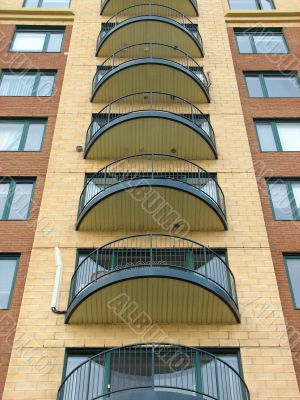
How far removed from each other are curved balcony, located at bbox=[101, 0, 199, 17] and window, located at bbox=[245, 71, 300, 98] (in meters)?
4.81

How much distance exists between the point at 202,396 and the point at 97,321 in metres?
3.60

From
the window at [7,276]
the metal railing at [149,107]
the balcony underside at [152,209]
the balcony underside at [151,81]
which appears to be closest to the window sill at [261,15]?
the balcony underside at [151,81]

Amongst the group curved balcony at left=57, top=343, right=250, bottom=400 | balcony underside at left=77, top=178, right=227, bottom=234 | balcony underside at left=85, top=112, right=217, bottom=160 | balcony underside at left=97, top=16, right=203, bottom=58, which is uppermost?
balcony underside at left=97, top=16, right=203, bottom=58

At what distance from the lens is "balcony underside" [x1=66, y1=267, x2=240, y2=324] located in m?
14.6

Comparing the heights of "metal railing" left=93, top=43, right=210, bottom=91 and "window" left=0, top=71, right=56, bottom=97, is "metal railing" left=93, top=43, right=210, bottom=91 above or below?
above

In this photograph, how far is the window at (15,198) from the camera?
18.2 meters

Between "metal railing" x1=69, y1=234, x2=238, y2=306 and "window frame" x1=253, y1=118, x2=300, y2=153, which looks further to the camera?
Answer: "window frame" x1=253, y1=118, x2=300, y2=153

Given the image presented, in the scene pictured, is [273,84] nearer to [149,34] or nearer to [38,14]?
[149,34]

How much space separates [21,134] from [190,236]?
7.53m

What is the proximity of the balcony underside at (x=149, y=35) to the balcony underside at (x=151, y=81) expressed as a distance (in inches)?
102

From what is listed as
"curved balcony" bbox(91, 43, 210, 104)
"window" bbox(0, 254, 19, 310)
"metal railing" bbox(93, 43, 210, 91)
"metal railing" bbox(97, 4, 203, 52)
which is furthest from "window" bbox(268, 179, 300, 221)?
A: "metal railing" bbox(97, 4, 203, 52)

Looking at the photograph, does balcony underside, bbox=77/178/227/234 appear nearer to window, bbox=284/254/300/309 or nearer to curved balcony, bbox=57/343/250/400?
window, bbox=284/254/300/309

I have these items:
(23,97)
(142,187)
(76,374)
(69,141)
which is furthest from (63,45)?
(76,374)

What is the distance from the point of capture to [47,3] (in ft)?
91.2
